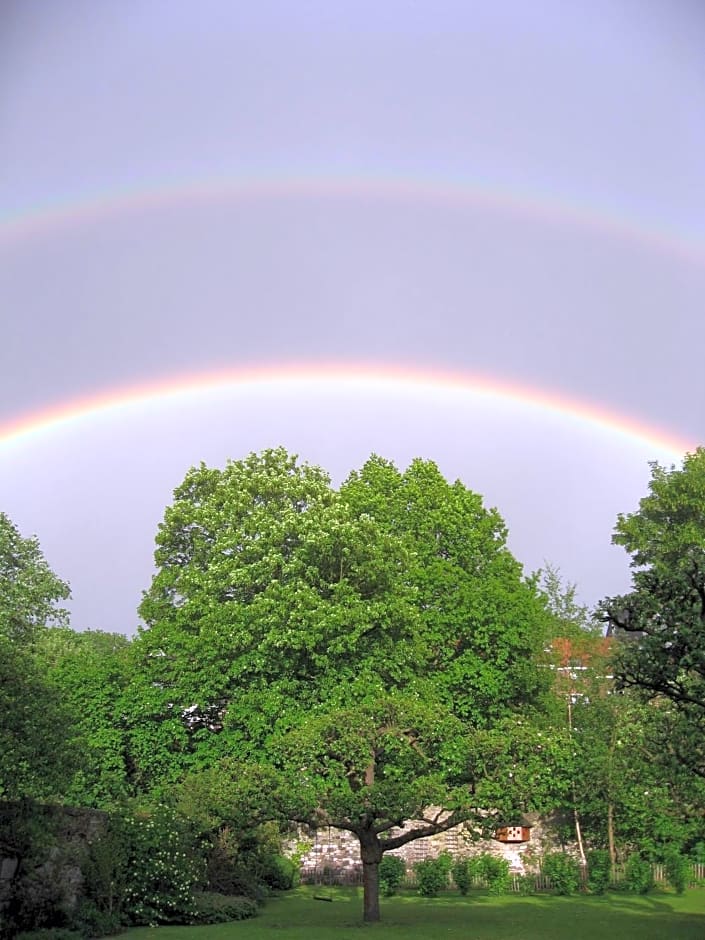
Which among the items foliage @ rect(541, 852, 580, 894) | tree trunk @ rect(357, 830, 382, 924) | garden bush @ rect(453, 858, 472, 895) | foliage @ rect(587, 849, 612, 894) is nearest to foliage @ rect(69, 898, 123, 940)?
tree trunk @ rect(357, 830, 382, 924)

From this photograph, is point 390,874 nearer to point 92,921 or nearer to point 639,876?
point 639,876

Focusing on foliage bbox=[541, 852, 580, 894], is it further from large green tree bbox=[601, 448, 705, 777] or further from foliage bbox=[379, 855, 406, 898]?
large green tree bbox=[601, 448, 705, 777]

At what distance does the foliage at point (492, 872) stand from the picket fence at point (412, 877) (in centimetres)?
41

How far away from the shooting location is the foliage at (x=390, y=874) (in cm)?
3566

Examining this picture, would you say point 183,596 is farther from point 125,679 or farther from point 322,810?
point 322,810

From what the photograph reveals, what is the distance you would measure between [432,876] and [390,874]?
1.69 meters

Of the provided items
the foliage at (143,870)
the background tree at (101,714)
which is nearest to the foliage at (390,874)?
the background tree at (101,714)

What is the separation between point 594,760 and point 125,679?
18383mm

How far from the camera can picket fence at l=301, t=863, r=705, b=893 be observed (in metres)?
36.7

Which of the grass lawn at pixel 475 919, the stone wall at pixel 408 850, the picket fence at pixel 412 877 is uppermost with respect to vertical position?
the stone wall at pixel 408 850

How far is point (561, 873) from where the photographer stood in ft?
117

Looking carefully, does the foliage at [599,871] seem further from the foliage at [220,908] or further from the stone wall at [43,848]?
the stone wall at [43,848]

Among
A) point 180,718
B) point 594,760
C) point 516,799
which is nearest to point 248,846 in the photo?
point 180,718

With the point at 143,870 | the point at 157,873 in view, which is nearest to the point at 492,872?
the point at 157,873
